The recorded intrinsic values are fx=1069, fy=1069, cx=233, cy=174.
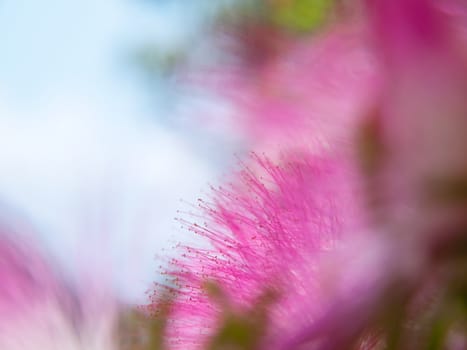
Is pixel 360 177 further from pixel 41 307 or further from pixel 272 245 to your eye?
pixel 41 307

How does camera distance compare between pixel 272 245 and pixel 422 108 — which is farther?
pixel 272 245

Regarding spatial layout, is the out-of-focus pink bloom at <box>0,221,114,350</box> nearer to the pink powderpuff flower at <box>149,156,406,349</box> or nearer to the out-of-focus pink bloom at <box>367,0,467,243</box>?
the pink powderpuff flower at <box>149,156,406,349</box>

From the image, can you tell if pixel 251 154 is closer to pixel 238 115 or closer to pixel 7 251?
pixel 238 115

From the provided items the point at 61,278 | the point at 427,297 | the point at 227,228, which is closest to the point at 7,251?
the point at 61,278

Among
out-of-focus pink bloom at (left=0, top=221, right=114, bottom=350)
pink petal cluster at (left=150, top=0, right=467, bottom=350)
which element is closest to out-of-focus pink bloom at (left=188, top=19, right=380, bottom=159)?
pink petal cluster at (left=150, top=0, right=467, bottom=350)

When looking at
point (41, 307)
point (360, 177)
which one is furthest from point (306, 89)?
point (41, 307)

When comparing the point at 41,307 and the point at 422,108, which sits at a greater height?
the point at 41,307

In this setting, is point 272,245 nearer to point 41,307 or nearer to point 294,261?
point 294,261

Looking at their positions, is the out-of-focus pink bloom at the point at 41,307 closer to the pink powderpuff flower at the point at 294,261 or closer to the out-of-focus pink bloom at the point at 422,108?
the pink powderpuff flower at the point at 294,261
